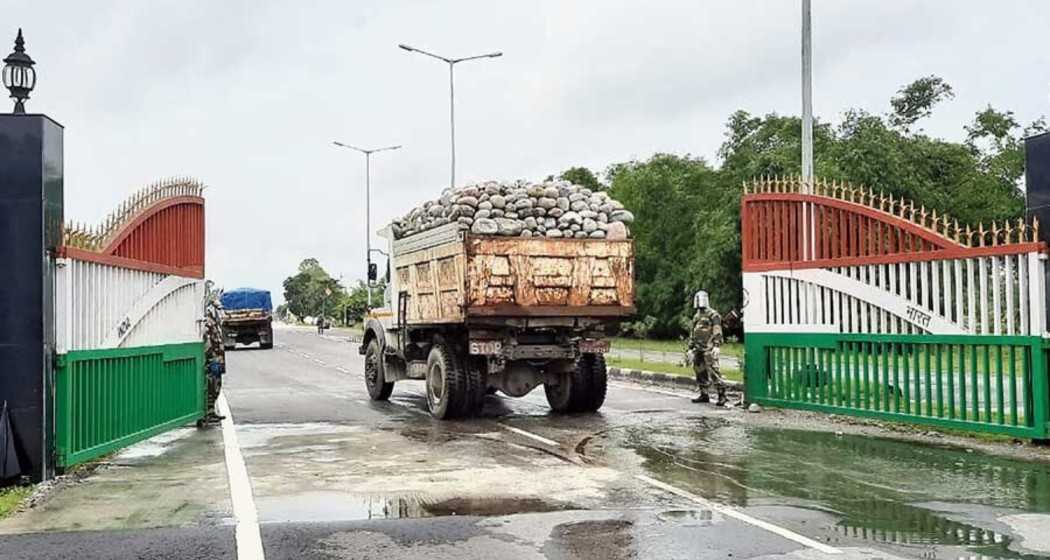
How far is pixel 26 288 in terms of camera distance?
27.1 feet

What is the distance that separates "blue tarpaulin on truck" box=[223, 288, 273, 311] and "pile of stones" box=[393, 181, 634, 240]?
2621cm

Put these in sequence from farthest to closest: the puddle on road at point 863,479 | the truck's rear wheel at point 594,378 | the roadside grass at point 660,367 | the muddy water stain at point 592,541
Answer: the roadside grass at point 660,367
the truck's rear wheel at point 594,378
the puddle on road at point 863,479
the muddy water stain at point 592,541

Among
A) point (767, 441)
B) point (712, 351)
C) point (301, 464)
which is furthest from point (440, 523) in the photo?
point (712, 351)

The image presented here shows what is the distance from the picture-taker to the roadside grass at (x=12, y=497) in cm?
726

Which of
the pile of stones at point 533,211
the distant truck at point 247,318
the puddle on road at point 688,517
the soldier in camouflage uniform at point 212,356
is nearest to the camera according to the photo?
the puddle on road at point 688,517

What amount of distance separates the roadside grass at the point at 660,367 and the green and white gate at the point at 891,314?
453 cm

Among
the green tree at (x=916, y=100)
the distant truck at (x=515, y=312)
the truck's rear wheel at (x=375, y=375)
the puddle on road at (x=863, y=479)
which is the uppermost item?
the green tree at (x=916, y=100)

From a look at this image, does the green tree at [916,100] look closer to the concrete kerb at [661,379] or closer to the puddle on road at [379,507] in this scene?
the concrete kerb at [661,379]

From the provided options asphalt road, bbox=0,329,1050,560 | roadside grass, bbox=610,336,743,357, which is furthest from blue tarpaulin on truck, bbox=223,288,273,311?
asphalt road, bbox=0,329,1050,560

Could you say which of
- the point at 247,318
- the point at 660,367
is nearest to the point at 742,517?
the point at 660,367

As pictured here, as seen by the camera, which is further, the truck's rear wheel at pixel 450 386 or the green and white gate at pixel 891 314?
the truck's rear wheel at pixel 450 386

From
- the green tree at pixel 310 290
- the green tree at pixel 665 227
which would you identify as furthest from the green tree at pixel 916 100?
the green tree at pixel 310 290

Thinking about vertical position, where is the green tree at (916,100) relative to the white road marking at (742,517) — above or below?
above

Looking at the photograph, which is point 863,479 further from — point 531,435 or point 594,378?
point 594,378
